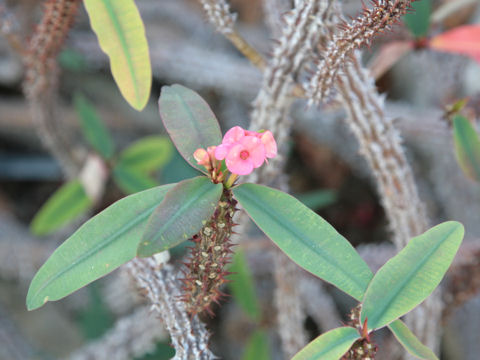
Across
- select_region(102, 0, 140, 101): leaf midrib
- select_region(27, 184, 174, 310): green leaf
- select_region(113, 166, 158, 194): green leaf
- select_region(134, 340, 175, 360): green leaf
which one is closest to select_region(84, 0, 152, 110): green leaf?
select_region(102, 0, 140, 101): leaf midrib

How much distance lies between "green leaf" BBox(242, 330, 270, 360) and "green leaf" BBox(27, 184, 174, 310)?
61cm

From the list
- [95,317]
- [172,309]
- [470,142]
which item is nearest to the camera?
[172,309]

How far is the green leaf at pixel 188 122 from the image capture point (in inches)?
16.6

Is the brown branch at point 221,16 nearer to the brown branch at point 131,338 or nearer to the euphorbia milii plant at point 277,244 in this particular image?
the euphorbia milii plant at point 277,244

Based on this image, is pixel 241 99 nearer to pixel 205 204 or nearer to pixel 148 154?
pixel 148 154

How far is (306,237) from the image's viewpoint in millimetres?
410

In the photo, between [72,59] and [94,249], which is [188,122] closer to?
[94,249]

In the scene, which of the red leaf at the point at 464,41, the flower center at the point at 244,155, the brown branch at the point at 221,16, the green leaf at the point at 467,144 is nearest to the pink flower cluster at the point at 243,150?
the flower center at the point at 244,155

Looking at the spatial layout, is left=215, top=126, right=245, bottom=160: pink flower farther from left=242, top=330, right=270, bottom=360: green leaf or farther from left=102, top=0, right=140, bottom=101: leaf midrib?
left=242, top=330, right=270, bottom=360: green leaf

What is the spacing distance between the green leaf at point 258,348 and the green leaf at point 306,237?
59cm

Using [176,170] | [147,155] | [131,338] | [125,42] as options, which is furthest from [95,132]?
[125,42]

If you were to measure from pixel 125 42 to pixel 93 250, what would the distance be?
19 cm

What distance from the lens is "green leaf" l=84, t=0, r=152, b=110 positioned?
439mm

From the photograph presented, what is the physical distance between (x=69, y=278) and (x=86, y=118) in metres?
0.62
